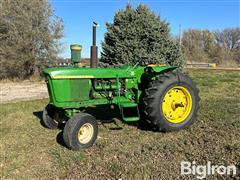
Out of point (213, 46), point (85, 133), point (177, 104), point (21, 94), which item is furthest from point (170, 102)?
point (213, 46)

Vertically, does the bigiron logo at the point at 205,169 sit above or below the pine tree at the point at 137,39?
below

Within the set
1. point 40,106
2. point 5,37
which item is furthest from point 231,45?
point 40,106

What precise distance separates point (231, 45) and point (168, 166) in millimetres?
64369

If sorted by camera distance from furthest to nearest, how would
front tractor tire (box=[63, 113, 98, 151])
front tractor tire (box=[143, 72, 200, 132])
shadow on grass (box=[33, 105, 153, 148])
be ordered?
1. shadow on grass (box=[33, 105, 153, 148])
2. front tractor tire (box=[143, 72, 200, 132])
3. front tractor tire (box=[63, 113, 98, 151])

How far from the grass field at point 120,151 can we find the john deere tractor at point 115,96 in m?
0.24

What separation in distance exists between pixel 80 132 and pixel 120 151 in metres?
0.73

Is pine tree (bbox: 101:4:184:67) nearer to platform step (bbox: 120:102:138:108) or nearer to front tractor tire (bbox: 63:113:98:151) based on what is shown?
platform step (bbox: 120:102:138:108)

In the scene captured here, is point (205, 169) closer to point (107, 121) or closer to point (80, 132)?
point (80, 132)

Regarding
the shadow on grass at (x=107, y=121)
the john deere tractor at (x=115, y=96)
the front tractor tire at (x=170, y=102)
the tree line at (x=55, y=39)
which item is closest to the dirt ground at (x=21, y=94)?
the tree line at (x=55, y=39)

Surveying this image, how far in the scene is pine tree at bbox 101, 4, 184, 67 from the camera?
37.7ft

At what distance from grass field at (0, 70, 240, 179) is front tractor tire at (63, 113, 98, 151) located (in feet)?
0.40

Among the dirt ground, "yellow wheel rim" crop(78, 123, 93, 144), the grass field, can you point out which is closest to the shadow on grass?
the grass field

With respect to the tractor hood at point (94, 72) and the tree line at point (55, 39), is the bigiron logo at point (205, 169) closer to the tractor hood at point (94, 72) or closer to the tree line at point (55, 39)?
the tractor hood at point (94, 72)

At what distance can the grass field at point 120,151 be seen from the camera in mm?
3789
